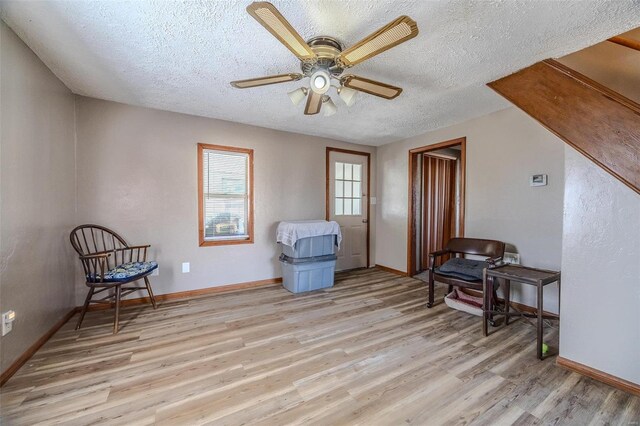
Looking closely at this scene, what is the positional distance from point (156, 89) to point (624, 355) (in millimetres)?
4270

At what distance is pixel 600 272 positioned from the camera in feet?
5.70

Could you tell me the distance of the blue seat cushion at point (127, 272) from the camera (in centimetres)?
236

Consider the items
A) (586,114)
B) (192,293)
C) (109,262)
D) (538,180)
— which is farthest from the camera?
(192,293)

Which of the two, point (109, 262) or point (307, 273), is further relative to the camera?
point (307, 273)

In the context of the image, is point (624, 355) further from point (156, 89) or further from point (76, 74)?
point (76, 74)

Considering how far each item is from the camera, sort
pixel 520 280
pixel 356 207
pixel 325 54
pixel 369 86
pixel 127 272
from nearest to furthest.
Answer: pixel 325 54, pixel 369 86, pixel 520 280, pixel 127 272, pixel 356 207

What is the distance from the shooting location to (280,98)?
2.75m

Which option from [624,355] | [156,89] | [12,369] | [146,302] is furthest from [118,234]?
[624,355]

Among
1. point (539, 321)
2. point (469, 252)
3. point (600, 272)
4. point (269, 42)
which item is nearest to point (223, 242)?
point (269, 42)

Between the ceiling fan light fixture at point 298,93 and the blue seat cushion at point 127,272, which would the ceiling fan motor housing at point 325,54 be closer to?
the ceiling fan light fixture at point 298,93

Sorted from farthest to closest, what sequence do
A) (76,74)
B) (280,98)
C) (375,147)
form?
(375,147)
(280,98)
(76,74)

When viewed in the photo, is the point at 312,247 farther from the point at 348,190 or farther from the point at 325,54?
the point at 325,54

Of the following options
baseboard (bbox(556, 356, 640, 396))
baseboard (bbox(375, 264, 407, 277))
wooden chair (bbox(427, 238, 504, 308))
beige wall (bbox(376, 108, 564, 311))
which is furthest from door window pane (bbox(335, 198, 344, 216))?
baseboard (bbox(556, 356, 640, 396))

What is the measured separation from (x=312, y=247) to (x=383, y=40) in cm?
263
